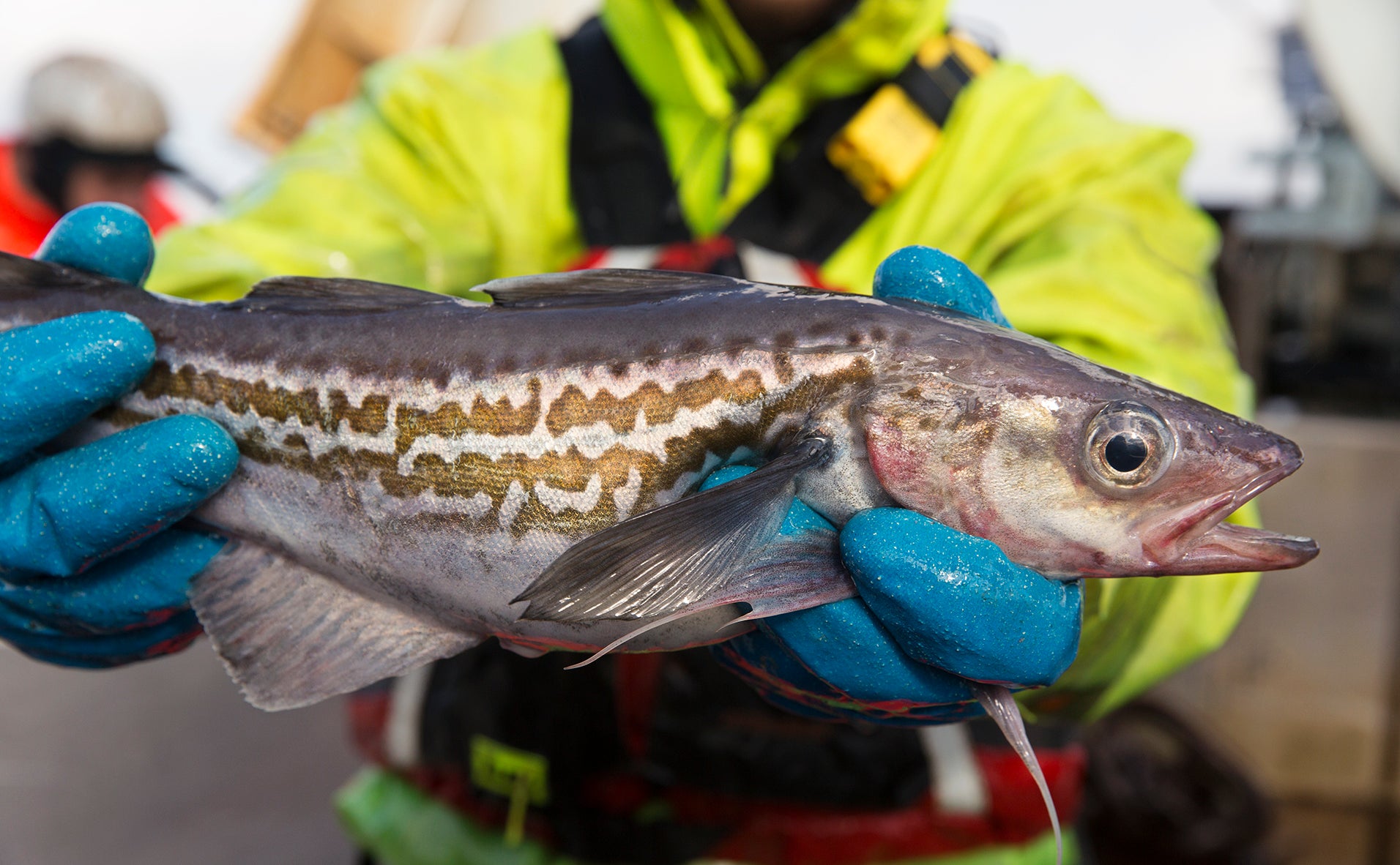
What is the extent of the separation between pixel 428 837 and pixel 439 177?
1.72m

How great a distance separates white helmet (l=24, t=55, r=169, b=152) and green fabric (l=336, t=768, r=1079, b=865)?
5.13 metres

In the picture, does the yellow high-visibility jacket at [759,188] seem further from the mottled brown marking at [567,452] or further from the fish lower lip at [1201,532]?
the mottled brown marking at [567,452]

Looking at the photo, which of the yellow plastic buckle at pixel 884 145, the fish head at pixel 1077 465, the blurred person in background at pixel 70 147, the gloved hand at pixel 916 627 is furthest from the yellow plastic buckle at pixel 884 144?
the blurred person in background at pixel 70 147

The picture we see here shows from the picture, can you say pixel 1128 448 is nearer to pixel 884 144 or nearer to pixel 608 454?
pixel 608 454

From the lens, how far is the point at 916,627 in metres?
1.14

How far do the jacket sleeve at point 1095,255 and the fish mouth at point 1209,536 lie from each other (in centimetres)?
33

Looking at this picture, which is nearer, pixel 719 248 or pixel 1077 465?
pixel 1077 465

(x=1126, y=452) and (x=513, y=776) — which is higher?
(x=1126, y=452)

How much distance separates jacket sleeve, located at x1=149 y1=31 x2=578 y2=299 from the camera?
237 centimetres

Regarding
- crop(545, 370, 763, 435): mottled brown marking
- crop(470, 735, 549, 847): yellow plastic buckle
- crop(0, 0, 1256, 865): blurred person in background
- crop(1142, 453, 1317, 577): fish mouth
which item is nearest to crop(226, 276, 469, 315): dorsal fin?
crop(545, 370, 763, 435): mottled brown marking

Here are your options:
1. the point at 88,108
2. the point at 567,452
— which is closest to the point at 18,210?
the point at 88,108

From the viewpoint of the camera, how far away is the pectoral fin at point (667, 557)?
44.0 inches

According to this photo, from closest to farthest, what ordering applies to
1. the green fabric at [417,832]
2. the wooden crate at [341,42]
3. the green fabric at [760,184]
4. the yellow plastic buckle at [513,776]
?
the green fabric at [760,184] < the yellow plastic buckle at [513,776] < the green fabric at [417,832] < the wooden crate at [341,42]

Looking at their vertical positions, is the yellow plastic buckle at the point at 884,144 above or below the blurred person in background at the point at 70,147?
above
